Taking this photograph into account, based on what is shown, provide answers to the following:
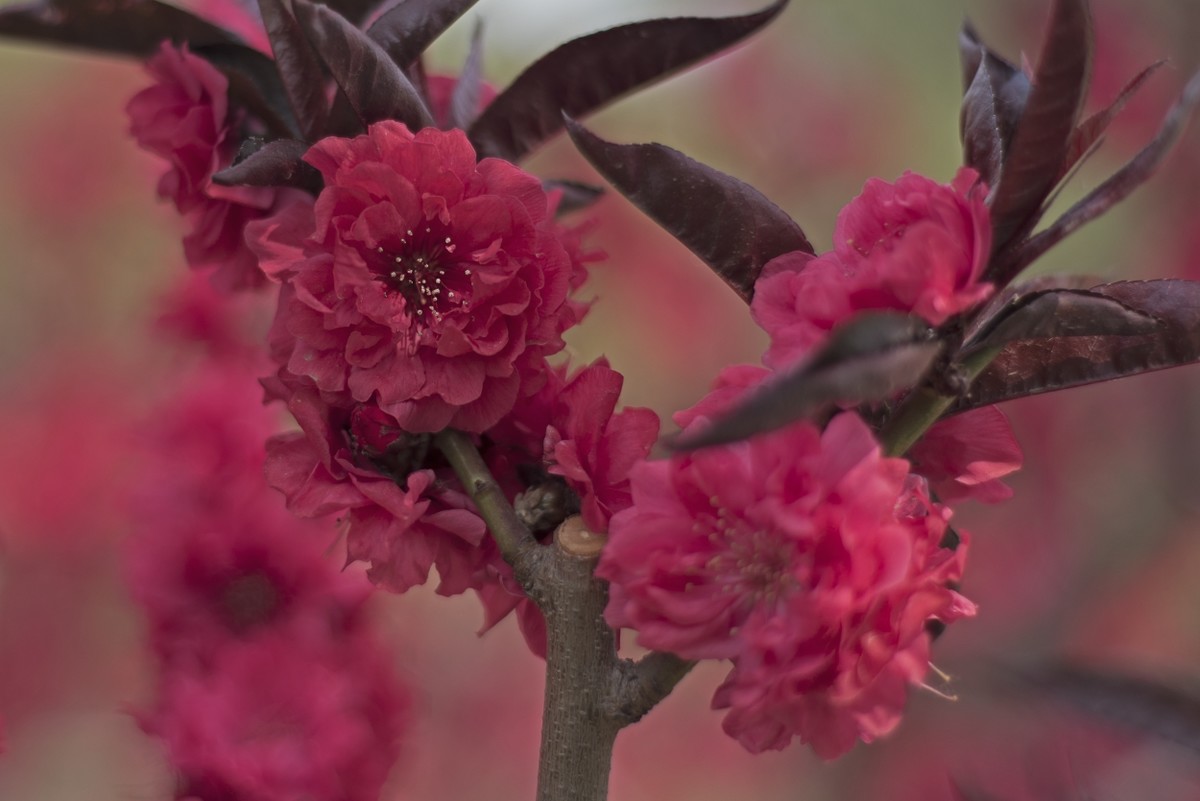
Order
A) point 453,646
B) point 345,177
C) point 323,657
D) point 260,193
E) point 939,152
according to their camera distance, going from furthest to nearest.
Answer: point 939,152
point 453,646
point 323,657
point 260,193
point 345,177

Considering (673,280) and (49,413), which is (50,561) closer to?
(49,413)

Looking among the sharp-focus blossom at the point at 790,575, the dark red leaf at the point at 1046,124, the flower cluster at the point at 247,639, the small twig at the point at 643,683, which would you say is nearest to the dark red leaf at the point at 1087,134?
the dark red leaf at the point at 1046,124

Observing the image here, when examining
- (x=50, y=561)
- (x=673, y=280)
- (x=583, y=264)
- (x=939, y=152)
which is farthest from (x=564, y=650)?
(x=939, y=152)

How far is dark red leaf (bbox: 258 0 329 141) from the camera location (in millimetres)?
526

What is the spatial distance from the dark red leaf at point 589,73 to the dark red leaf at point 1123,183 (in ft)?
0.58

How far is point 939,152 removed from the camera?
86.0 inches

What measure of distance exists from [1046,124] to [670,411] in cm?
147

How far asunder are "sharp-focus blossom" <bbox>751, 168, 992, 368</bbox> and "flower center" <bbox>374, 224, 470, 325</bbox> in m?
0.14

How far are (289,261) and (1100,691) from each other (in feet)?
1.35

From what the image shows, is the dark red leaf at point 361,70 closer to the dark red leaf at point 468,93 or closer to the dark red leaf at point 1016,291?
the dark red leaf at point 468,93

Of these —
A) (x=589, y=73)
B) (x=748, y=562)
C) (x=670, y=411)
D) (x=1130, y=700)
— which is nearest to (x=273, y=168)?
(x=589, y=73)

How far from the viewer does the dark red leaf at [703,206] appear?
17.9 inches

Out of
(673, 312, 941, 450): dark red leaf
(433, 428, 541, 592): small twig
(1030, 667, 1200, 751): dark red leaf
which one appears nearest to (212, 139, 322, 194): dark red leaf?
(433, 428, 541, 592): small twig

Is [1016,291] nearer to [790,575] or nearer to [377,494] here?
[790,575]
